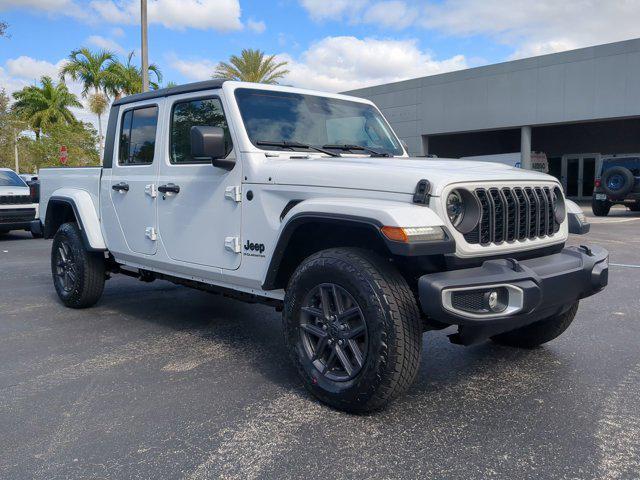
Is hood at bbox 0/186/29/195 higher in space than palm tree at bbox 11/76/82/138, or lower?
lower

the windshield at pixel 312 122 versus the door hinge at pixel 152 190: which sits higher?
the windshield at pixel 312 122

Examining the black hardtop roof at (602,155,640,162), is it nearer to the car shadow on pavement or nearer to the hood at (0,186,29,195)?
the car shadow on pavement

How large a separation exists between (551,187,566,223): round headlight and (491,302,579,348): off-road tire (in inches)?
24.1

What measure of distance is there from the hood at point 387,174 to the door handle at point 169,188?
3.44 ft

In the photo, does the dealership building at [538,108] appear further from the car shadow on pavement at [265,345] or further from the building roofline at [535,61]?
the car shadow on pavement at [265,345]

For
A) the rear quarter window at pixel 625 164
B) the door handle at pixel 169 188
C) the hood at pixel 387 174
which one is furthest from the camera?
the rear quarter window at pixel 625 164

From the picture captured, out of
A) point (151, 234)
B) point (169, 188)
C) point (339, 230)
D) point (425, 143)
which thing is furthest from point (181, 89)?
point (425, 143)

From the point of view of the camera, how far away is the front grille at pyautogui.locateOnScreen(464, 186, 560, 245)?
3.30 m

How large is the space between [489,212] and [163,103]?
9.30 ft

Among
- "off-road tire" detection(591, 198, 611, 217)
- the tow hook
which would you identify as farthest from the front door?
"off-road tire" detection(591, 198, 611, 217)

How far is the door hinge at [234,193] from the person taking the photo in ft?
13.1

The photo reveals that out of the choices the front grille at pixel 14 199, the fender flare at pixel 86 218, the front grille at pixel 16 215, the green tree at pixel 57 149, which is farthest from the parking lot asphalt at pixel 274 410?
the green tree at pixel 57 149

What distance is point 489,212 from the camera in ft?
10.8

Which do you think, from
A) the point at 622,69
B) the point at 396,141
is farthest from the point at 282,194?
the point at 622,69
